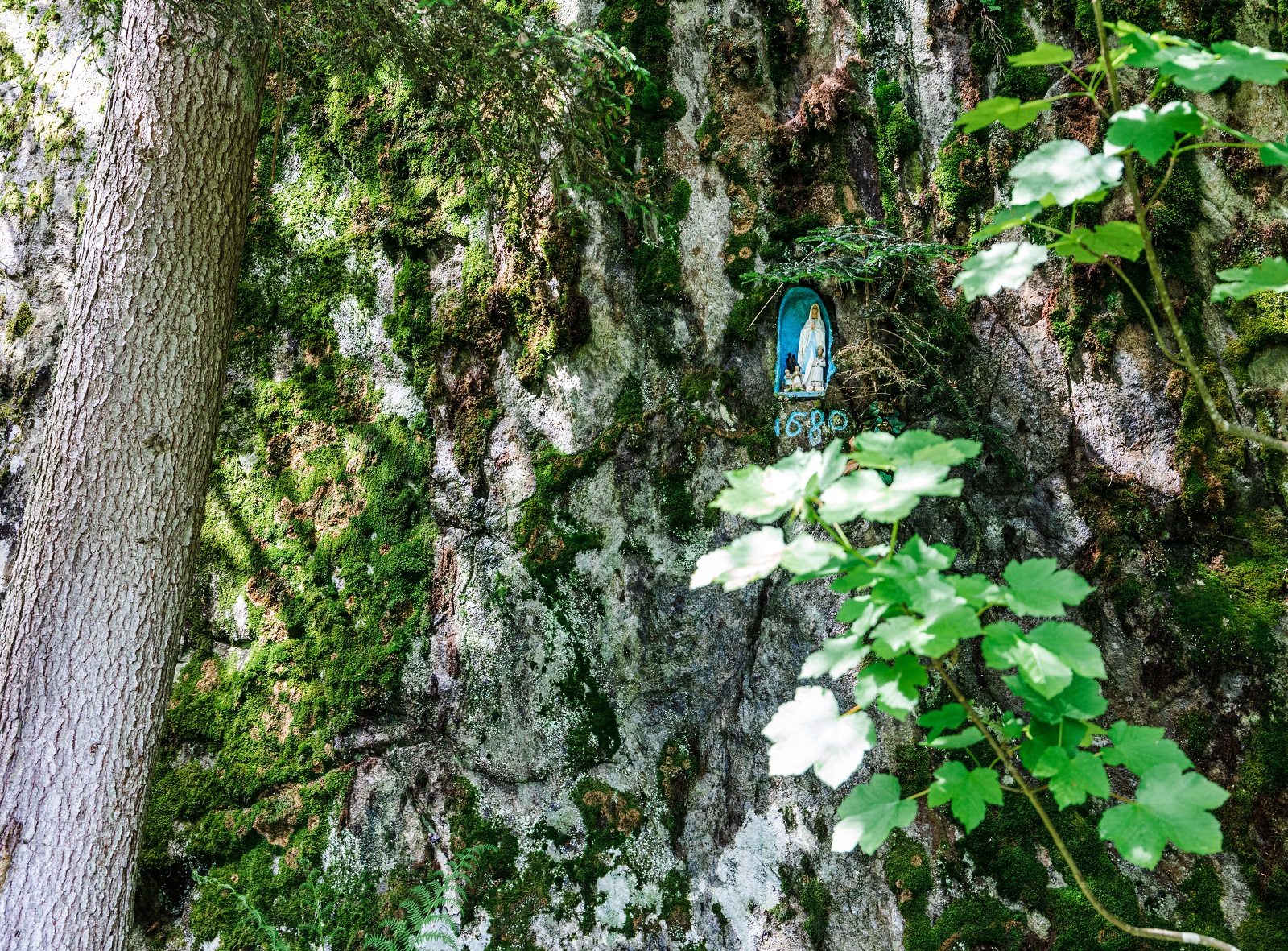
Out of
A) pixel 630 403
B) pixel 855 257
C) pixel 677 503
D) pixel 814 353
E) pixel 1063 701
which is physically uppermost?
pixel 855 257

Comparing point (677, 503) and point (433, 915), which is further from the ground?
point (677, 503)

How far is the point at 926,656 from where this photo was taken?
1.23 metres

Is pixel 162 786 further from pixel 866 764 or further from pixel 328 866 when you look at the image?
pixel 866 764

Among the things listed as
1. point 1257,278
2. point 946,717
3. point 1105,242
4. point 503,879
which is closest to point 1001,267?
point 1105,242

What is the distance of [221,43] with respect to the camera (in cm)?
323

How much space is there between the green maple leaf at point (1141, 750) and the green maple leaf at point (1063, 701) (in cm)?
5

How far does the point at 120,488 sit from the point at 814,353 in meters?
3.01

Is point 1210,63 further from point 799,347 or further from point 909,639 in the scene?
point 799,347

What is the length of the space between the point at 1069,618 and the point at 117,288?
418 cm

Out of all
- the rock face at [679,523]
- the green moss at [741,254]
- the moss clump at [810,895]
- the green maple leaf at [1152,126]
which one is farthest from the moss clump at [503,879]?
the green maple leaf at [1152,126]

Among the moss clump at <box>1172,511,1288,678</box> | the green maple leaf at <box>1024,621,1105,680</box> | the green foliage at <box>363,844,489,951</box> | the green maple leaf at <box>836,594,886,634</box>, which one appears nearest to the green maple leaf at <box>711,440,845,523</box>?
the green maple leaf at <box>836,594,886,634</box>

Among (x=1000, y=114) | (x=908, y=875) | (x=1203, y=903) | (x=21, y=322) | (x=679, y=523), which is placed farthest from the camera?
(x=21, y=322)

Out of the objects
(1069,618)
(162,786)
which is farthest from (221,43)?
(1069,618)

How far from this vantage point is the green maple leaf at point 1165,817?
1148mm
